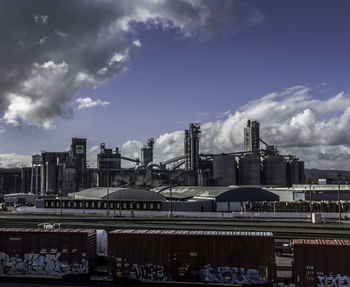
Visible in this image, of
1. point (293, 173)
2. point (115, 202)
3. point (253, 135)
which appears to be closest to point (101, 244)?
point (115, 202)

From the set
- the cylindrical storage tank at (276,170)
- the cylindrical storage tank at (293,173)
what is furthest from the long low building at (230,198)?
the cylindrical storage tank at (293,173)

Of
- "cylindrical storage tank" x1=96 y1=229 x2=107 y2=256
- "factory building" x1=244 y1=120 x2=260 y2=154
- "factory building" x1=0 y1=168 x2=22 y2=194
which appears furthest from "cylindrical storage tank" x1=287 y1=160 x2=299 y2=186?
"factory building" x1=0 y1=168 x2=22 y2=194

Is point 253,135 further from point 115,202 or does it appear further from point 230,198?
point 115,202

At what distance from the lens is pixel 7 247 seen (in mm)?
24797

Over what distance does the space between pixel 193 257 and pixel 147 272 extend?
309cm

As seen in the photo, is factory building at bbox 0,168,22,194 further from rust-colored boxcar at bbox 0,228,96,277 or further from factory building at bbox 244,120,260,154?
rust-colored boxcar at bbox 0,228,96,277

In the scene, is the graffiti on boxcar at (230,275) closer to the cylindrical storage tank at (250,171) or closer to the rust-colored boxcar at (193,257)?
the rust-colored boxcar at (193,257)

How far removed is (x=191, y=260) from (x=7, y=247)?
12774 mm

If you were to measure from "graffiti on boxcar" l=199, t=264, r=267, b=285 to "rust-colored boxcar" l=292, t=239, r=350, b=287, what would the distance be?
229 centimetres

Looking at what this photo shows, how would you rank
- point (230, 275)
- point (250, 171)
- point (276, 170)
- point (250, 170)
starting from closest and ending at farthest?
point (230, 275), point (250, 171), point (250, 170), point (276, 170)

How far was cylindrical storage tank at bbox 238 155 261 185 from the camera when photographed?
13538cm

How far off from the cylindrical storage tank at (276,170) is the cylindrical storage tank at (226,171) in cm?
1419

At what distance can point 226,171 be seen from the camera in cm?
13462

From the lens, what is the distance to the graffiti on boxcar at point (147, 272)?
887 inches
